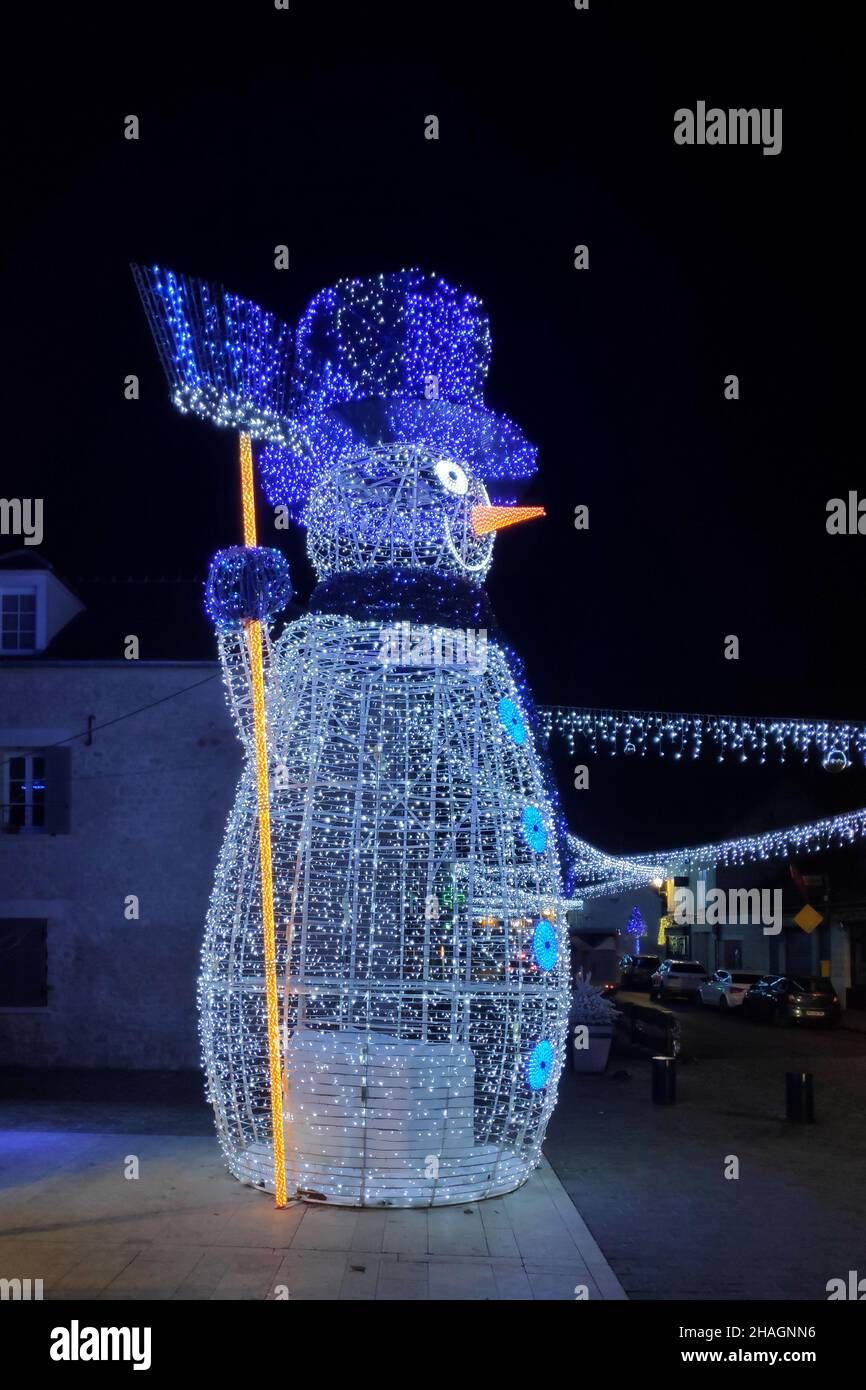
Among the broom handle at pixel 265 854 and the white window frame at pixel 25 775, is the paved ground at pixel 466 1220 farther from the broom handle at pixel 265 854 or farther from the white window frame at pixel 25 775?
the white window frame at pixel 25 775

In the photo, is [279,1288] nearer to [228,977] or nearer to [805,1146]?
[228,977]

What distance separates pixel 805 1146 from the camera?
1159 centimetres

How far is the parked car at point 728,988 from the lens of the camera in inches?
1197

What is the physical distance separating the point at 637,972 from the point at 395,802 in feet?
126

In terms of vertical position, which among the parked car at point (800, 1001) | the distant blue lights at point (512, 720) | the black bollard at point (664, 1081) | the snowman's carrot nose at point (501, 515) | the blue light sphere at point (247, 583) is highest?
the snowman's carrot nose at point (501, 515)

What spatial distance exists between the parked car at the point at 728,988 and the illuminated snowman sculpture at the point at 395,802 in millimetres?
22885

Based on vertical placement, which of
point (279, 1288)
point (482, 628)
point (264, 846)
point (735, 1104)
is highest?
point (482, 628)

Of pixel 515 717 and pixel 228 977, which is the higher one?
pixel 515 717

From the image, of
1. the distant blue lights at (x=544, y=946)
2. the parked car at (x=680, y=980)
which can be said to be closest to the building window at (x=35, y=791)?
the distant blue lights at (x=544, y=946)

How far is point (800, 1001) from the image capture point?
26500mm

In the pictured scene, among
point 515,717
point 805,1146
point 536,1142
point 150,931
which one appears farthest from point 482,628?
point 150,931

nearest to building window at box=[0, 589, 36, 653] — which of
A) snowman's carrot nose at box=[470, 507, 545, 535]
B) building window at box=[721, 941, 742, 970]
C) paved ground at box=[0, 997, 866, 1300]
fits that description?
paved ground at box=[0, 997, 866, 1300]

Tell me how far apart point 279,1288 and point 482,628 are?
4.46 metres

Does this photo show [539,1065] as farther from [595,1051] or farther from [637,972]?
[637,972]
